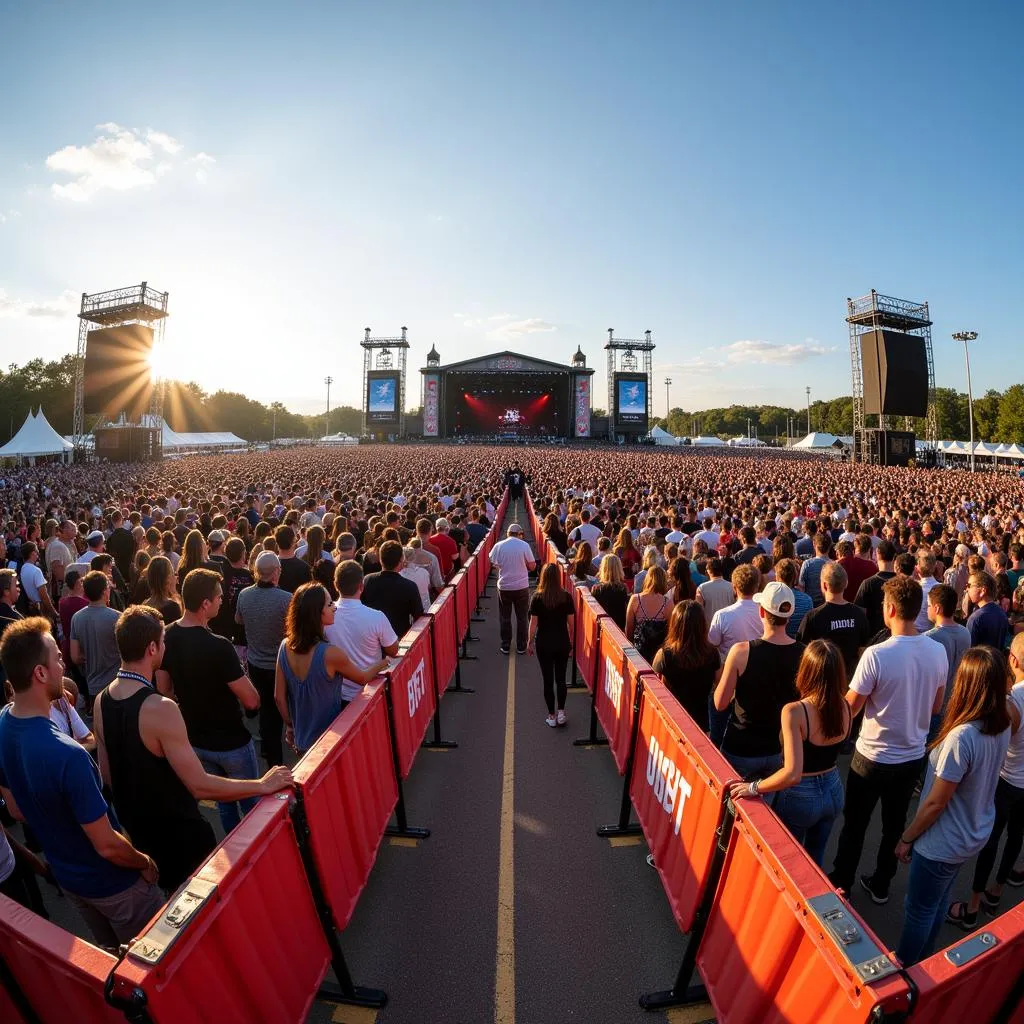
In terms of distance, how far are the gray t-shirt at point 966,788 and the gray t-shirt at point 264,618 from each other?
479cm

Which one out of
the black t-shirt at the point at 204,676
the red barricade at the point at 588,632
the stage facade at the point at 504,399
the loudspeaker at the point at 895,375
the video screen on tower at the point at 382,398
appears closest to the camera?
the black t-shirt at the point at 204,676

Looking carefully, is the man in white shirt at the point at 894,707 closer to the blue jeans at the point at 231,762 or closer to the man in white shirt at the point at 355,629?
the man in white shirt at the point at 355,629

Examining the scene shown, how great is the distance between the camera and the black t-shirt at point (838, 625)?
518 centimetres

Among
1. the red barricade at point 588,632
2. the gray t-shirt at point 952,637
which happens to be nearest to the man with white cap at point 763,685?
the gray t-shirt at point 952,637

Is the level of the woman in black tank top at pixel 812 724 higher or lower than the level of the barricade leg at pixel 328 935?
higher

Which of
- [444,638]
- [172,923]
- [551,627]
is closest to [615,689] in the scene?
[551,627]

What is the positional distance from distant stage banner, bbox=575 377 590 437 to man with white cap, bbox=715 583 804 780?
73604 mm

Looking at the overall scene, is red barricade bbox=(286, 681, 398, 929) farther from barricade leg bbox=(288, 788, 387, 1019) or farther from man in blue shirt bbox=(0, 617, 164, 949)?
man in blue shirt bbox=(0, 617, 164, 949)

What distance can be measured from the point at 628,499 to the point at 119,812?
14.9 meters

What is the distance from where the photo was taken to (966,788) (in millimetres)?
3059

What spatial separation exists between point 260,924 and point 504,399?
77.0 m

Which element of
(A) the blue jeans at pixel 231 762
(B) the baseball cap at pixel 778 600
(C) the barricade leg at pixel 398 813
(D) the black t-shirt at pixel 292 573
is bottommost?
(C) the barricade leg at pixel 398 813

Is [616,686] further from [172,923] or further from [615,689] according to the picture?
[172,923]

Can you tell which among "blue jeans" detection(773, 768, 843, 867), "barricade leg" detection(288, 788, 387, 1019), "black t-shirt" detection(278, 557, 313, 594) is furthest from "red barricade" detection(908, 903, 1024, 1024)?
"black t-shirt" detection(278, 557, 313, 594)
